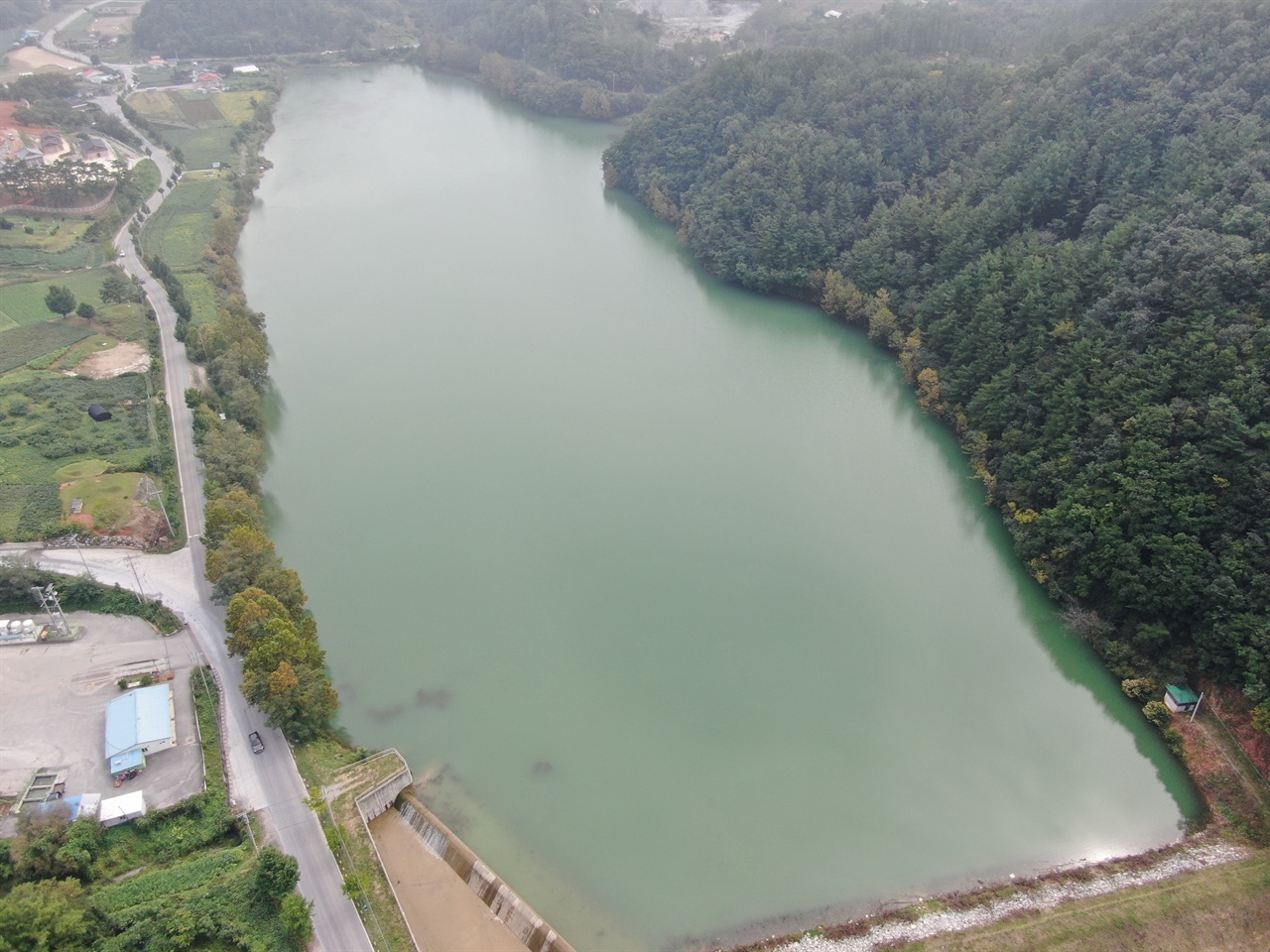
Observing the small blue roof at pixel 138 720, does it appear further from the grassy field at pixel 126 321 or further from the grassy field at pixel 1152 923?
the grassy field at pixel 126 321

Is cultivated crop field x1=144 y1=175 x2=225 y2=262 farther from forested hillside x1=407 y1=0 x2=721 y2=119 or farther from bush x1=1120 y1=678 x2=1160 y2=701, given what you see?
bush x1=1120 y1=678 x2=1160 y2=701

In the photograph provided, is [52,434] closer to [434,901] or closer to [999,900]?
[434,901]

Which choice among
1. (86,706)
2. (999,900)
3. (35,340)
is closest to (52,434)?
(35,340)

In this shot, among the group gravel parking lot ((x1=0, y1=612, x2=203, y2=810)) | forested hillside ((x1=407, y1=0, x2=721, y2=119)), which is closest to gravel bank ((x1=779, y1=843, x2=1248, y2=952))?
gravel parking lot ((x1=0, y1=612, x2=203, y2=810))

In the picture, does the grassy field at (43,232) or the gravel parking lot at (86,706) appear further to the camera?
the grassy field at (43,232)

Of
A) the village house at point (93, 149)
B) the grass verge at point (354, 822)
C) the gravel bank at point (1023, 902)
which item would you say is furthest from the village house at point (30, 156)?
the gravel bank at point (1023, 902)
